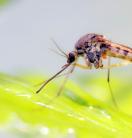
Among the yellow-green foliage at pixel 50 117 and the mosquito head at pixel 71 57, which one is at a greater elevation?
the yellow-green foliage at pixel 50 117

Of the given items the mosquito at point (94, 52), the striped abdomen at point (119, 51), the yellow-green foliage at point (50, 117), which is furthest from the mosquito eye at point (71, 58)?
the yellow-green foliage at point (50, 117)

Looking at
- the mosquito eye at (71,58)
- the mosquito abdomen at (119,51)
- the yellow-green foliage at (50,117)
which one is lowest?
the mosquito abdomen at (119,51)

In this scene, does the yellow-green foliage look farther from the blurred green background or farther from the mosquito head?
the mosquito head

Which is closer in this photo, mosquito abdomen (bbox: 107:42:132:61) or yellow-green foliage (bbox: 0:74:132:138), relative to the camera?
yellow-green foliage (bbox: 0:74:132:138)

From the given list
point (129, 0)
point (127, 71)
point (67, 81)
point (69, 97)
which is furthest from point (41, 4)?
point (69, 97)

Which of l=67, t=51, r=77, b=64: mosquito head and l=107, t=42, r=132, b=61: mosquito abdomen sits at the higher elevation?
l=67, t=51, r=77, b=64: mosquito head

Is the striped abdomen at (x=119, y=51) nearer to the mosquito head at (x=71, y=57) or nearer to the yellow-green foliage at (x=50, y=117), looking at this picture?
the mosquito head at (x=71, y=57)

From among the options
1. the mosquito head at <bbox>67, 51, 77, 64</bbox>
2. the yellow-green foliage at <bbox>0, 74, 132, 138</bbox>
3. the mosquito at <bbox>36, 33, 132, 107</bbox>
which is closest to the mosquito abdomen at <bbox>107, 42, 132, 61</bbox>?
the mosquito at <bbox>36, 33, 132, 107</bbox>

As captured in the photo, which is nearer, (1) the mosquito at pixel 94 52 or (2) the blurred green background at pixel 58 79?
(2) the blurred green background at pixel 58 79
